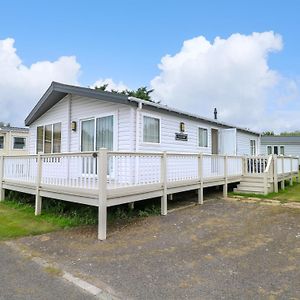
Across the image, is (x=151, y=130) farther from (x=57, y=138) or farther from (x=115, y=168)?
(x=57, y=138)

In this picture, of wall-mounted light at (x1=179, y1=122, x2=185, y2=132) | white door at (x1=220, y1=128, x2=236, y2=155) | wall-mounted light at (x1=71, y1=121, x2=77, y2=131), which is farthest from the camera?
white door at (x1=220, y1=128, x2=236, y2=155)

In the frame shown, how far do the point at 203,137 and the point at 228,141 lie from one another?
7.12 feet

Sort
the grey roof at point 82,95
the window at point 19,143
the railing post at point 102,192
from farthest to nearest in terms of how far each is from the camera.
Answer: the window at point 19,143 → the grey roof at point 82,95 → the railing post at point 102,192

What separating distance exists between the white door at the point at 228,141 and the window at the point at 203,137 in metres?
1.68

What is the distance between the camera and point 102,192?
5.82 m

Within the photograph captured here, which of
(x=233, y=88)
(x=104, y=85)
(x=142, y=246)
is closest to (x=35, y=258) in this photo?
(x=142, y=246)

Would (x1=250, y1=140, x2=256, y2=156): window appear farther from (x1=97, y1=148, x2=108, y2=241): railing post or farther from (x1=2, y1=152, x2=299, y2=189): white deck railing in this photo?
(x1=97, y1=148, x2=108, y2=241): railing post

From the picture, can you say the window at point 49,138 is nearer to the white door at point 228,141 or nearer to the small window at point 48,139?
the small window at point 48,139

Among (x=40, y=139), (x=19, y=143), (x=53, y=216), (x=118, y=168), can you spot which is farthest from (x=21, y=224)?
(x=19, y=143)

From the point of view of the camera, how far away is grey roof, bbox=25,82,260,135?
27.7 feet

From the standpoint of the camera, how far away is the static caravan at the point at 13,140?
24.3 metres

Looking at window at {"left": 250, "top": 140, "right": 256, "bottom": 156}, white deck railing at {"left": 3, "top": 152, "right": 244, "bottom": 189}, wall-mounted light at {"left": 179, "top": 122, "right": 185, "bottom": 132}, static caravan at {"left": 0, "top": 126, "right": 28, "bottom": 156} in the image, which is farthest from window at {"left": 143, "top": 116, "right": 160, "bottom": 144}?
static caravan at {"left": 0, "top": 126, "right": 28, "bottom": 156}

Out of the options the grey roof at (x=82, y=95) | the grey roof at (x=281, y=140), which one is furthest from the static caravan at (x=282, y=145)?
the grey roof at (x=82, y=95)

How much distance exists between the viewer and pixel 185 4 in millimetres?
12984
